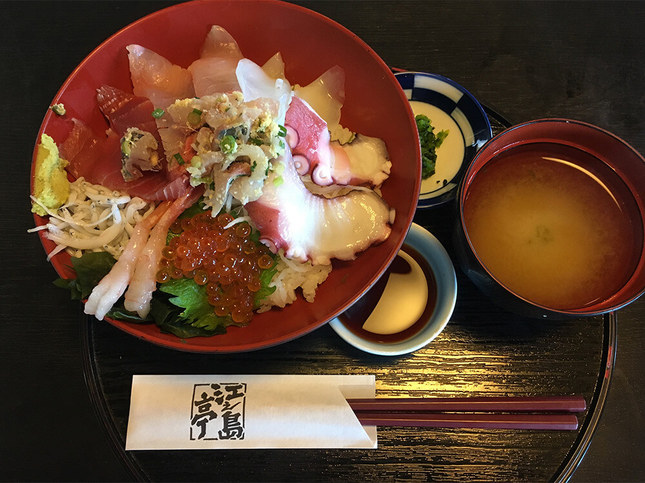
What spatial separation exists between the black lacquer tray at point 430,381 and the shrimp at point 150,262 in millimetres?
253

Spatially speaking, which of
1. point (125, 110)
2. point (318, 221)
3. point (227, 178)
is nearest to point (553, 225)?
point (318, 221)

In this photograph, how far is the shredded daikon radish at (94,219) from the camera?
1.38 metres

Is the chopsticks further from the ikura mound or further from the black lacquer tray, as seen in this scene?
the ikura mound

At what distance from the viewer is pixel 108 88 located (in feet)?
5.01

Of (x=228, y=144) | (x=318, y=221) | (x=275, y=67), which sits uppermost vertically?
(x=275, y=67)

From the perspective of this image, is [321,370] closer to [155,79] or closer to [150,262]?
[150,262]

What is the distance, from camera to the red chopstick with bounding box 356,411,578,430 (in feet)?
4.38

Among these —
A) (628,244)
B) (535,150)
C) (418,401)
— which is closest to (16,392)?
(418,401)

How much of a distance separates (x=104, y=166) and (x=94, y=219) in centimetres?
18

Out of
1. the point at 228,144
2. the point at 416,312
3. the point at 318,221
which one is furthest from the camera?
the point at 416,312

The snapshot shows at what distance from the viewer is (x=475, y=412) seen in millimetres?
1378

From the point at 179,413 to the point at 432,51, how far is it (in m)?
1.77

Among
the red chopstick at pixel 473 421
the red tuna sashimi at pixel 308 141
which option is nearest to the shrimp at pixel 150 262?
the red tuna sashimi at pixel 308 141

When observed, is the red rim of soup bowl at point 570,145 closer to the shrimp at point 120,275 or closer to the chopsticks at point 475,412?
the chopsticks at point 475,412
